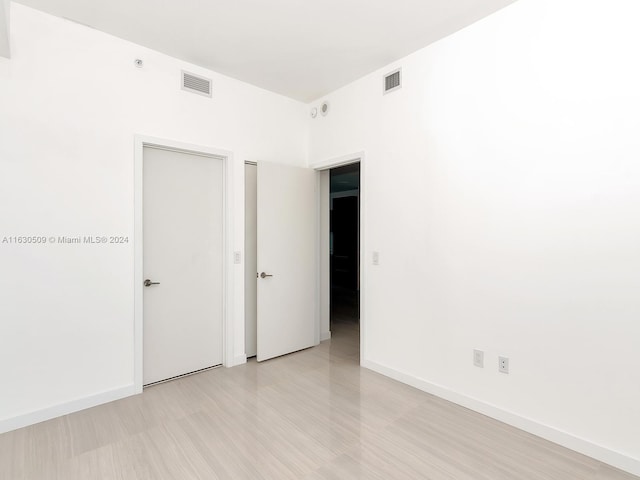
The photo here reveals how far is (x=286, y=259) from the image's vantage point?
3654 millimetres

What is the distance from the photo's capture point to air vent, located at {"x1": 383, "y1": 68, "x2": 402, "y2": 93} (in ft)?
9.89

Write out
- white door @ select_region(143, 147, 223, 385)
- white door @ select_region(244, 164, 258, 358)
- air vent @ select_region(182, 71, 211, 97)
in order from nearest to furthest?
1. white door @ select_region(143, 147, 223, 385)
2. air vent @ select_region(182, 71, 211, 97)
3. white door @ select_region(244, 164, 258, 358)

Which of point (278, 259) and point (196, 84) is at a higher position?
point (196, 84)

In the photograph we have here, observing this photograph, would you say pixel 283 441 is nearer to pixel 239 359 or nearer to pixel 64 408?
pixel 239 359

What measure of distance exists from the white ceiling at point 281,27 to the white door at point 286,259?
1.07 m

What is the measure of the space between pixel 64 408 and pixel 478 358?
314 centimetres

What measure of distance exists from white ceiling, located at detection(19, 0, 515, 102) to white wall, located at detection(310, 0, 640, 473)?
0.83ft

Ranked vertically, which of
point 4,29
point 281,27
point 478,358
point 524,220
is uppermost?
point 281,27

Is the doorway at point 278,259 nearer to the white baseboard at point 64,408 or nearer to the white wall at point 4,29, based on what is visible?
the white baseboard at point 64,408

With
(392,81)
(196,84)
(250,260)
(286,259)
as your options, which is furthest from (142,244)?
(392,81)

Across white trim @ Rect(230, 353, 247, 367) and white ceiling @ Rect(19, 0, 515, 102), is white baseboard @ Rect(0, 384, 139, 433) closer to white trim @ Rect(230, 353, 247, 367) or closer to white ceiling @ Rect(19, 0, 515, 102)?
white trim @ Rect(230, 353, 247, 367)

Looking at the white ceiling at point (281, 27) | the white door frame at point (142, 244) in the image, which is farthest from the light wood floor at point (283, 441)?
the white ceiling at point (281, 27)

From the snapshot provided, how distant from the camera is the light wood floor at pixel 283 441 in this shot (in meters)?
1.84

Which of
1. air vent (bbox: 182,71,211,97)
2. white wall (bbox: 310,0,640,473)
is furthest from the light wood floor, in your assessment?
air vent (bbox: 182,71,211,97)
